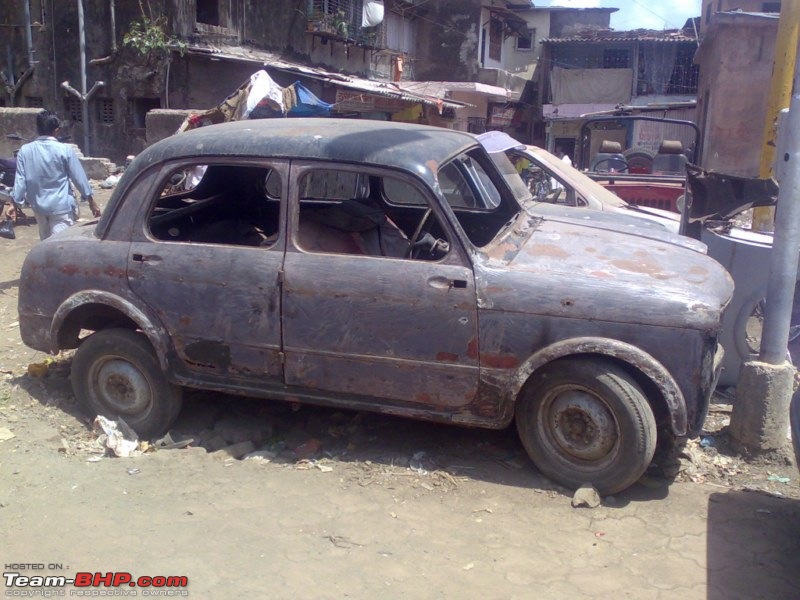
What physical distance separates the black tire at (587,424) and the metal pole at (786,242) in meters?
1.08

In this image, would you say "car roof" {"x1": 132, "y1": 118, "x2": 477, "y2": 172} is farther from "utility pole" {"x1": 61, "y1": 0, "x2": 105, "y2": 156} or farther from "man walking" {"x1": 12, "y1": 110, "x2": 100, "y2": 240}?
"utility pole" {"x1": 61, "y1": 0, "x2": 105, "y2": 156}

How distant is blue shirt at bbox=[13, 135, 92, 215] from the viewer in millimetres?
6969

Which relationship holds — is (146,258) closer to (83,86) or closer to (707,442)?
(707,442)

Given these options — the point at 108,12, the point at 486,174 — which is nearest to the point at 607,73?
the point at 108,12

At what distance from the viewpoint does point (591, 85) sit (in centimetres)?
3148

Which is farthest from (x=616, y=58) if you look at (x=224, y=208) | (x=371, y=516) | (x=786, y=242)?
(x=371, y=516)

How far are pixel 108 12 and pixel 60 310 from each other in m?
14.0

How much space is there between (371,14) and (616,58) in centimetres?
1368

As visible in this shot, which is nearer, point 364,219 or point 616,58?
point 364,219

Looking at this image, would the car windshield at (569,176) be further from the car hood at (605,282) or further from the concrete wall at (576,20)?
the concrete wall at (576,20)

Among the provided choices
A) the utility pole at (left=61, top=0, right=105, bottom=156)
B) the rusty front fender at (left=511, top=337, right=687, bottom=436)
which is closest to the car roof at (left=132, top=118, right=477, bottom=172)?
the rusty front fender at (left=511, top=337, right=687, bottom=436)

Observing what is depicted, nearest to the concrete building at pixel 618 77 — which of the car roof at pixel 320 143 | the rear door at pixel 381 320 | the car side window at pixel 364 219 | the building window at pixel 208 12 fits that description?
the building window at pixel 208 12

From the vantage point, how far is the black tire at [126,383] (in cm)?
457

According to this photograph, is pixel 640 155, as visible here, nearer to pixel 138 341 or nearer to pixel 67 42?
pixel 67 42
